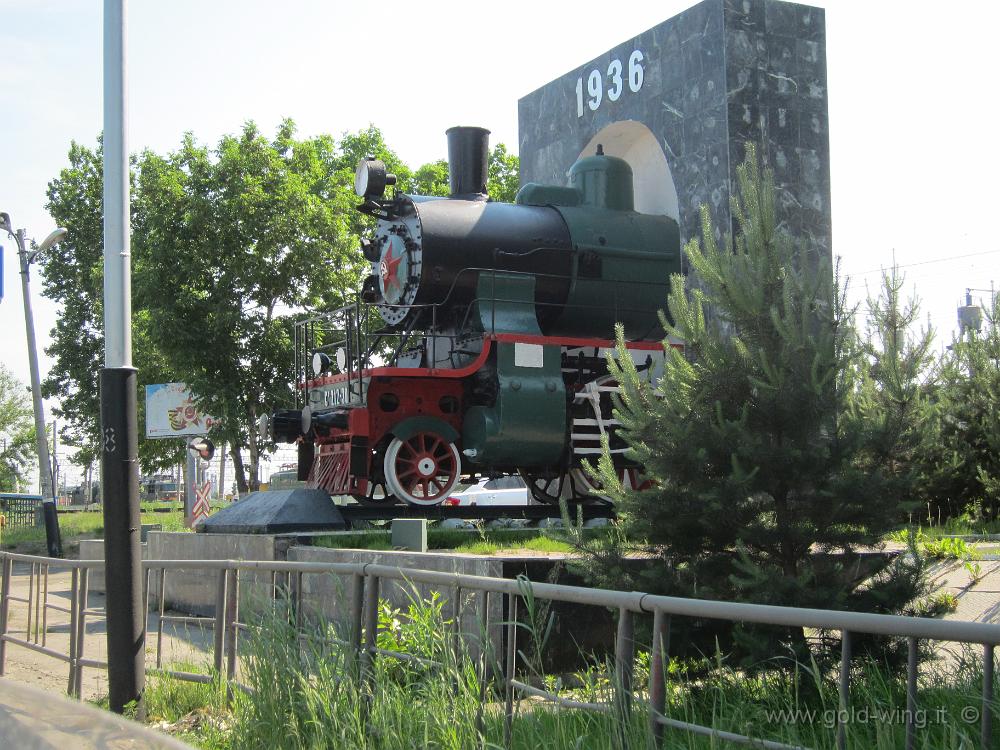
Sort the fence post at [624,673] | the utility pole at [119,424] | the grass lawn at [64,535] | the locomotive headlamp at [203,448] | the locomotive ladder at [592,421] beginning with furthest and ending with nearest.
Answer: the grass lawn at [64,535] → the locomotive headlamp at [203,448] → the locomotive ladder at [592,421] → the utility pole at [119,424] → the fence post at [624,673]

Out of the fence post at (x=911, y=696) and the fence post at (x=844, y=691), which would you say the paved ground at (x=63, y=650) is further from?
the fence post at (x=911, y=696)

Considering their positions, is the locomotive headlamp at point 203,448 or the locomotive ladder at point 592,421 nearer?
the locomotive ladder at point 592,421

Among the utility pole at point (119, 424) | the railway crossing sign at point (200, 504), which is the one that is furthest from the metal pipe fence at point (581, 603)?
the railway crossing sign at point (200, 504)

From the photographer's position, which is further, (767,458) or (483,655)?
(767,458)

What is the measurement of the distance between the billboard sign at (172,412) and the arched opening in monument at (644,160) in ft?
37.8

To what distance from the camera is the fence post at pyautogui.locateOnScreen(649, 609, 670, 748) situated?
4.05 m

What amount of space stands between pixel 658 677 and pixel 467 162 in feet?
35.5

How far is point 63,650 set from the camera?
8242mm

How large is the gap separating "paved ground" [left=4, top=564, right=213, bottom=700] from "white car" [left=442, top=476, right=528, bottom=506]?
34.3ft

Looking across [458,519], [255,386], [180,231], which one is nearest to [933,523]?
[458,519]

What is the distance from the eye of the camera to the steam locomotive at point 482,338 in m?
11.8

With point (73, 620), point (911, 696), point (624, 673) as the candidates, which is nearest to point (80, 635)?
point (73, 620)

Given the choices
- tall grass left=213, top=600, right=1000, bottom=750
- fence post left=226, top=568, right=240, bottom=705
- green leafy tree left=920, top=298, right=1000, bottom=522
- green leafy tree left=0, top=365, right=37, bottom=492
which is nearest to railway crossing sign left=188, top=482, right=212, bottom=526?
fence post left=226, top=568, right=240, bottom=705

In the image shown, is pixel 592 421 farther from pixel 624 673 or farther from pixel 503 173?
pixel 503 173
